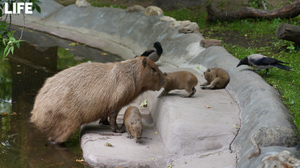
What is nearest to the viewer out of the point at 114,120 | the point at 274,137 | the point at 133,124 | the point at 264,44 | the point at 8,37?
the point at 274,137

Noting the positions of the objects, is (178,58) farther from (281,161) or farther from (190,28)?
(281,161)

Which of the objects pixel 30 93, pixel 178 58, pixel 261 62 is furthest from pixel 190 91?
pixel 30 93

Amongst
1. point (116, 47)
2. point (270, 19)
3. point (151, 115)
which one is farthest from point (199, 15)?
point (151, 115)

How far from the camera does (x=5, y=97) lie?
816cm

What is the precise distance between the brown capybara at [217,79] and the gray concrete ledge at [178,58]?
0.12 metres

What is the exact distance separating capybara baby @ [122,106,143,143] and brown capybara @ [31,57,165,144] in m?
0.25

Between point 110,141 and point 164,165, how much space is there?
0.99 metres

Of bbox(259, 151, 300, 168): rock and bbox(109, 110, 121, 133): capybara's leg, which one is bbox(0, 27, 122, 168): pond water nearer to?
bbox(109, 110, 121, 133): capybara's leg

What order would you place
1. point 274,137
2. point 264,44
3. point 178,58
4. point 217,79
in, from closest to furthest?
point 274,137 < point 217,79 < point 178,58 < point 264,44

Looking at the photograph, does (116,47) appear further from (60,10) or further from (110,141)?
(110,141)

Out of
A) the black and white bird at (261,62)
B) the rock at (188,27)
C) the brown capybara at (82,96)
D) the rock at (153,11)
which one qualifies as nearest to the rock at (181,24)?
the rock at (188,27)

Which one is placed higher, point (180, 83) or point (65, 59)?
point (180, 83)

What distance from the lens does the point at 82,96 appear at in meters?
5.94

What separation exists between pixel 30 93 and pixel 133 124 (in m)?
3.56
